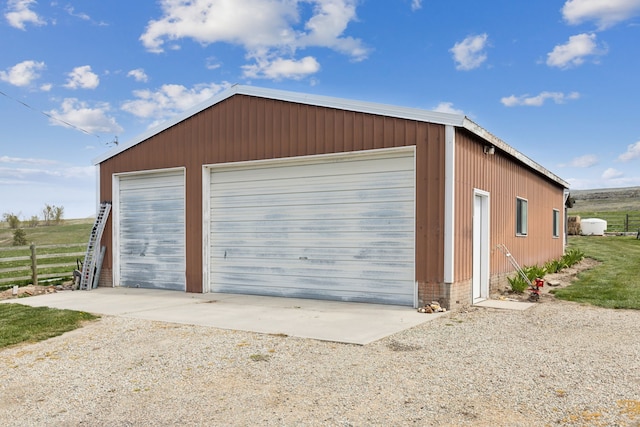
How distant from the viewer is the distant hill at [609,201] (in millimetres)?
46997

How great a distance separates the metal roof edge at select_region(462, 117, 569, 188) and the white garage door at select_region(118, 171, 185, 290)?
6529 millimetres

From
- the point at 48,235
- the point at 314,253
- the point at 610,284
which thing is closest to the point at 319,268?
the point at 314,253

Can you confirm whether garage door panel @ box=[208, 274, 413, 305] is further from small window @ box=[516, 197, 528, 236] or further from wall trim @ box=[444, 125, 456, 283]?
small window @ box=[516, 197, 528, 236]

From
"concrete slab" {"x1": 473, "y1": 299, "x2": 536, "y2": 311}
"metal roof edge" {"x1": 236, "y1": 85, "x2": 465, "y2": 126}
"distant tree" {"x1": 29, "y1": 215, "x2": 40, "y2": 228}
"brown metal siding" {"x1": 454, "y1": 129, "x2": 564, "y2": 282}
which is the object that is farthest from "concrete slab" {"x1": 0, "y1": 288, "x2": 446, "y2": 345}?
"distant tree" {"x1": 29, "y1": 215, "x2": 40, "y2": 228}

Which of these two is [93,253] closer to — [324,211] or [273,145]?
[273,145]

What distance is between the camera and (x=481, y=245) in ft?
32.5

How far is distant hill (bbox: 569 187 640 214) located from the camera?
47.0m

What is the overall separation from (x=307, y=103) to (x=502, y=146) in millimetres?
4206

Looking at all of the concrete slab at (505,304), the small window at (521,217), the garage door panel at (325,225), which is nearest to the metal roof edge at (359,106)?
the garage door panel at (325,225)

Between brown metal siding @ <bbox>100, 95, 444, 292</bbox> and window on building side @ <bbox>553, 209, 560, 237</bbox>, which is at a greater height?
brown metal siding @ <bbox>100, 95, 444, 292</bbox>

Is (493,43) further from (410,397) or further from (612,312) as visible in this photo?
(410,397)

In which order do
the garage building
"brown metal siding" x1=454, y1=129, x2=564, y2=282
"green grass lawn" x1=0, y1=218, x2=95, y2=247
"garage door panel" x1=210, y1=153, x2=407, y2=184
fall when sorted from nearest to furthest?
1. the garage building
2. "brown metal siding" x1=454, y1=129, x2=564, y2=282
3. "garage door panel" x1=210, y1=153, x2=407, y2=184
4. "green grass lawn" x1=0, y1=218, x2=95, y2=247

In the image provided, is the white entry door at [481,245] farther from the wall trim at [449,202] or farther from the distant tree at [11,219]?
the distant tree at [11,219]

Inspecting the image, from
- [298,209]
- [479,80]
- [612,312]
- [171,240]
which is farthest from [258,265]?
[479,80]
